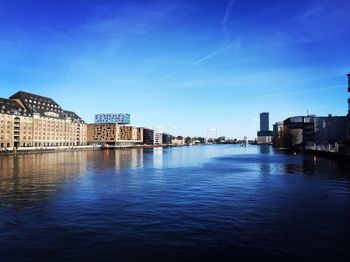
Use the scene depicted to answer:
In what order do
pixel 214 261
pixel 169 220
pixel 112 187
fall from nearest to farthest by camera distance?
pixel 214 261
pixel 169 220
pixel 112 187

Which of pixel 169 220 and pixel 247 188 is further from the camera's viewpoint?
pixel 247 188

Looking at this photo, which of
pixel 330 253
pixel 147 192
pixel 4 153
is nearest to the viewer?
pixel 330 253

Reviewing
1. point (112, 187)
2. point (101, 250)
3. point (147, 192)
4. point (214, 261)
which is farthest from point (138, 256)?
point (112, 187)

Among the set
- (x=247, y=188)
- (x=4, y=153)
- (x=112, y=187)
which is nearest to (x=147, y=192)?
(x=112, y=187)

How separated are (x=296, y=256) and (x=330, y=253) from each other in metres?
2.35

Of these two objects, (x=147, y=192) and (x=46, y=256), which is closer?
(x=46, y=256)

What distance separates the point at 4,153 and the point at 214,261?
166 m

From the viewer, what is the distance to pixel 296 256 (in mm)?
19875

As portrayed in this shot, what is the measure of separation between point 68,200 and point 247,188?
25.8 metres

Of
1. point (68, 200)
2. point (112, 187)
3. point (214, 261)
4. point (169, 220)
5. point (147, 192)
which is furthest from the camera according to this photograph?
point (112, 187)

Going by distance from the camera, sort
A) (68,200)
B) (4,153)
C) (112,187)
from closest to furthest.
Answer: (68,200) → (112,187) → (4,153)

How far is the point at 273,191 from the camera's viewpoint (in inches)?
1795

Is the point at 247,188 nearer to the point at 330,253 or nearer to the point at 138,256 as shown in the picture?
the point at 330,253

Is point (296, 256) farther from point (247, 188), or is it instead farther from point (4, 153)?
point (4, 153)
